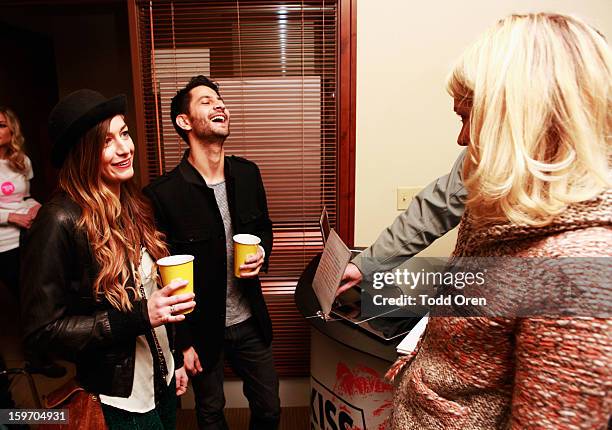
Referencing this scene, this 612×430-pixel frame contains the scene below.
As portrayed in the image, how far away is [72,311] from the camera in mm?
1073

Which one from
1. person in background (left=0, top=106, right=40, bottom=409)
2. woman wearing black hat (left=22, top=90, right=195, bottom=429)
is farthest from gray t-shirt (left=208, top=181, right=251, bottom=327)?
person in background (left=0, top=106, right=40, bottom=409)

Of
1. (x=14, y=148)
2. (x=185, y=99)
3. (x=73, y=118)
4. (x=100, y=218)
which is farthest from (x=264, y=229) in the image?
(x=14, y=148)

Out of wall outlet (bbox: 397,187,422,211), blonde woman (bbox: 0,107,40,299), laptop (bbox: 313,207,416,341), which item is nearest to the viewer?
laptop (bbox: 313,207,416,341)

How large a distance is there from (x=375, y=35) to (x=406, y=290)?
1271 mm

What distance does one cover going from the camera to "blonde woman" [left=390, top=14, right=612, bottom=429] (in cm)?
52

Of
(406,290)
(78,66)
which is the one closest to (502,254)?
(406,290)

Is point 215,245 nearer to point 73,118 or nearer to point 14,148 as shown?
point 73,118

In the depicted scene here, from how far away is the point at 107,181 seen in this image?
1184mm

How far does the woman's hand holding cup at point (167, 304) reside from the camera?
1060 millimetres

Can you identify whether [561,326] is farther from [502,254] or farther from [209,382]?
[209,382]

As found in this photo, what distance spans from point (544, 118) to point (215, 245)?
122 cm

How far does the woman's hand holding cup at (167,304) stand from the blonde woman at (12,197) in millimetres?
1856

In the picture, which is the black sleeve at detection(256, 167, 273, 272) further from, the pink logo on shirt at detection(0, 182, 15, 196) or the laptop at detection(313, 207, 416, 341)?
the pink logo on shirt at detection(0, 182, 15, 196)

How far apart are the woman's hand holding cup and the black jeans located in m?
0.59
